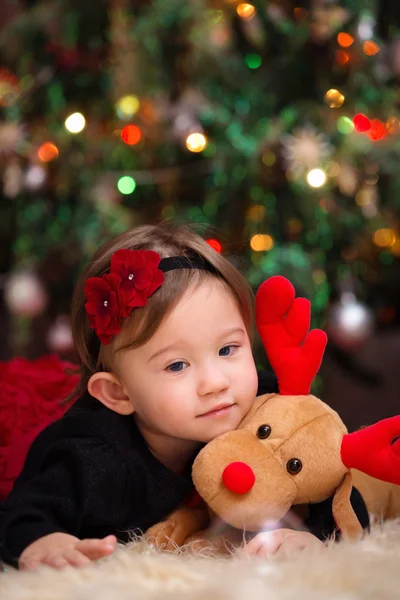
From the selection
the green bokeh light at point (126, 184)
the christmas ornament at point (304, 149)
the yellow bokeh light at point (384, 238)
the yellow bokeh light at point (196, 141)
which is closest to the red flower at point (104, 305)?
the christmas ornament at point (304, 149)

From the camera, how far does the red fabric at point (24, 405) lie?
1.20m

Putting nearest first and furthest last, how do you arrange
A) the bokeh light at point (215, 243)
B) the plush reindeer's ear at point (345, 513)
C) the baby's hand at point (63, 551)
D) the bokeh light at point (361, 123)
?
1. the baby's hand at point (63, 551)
2. the plush reindeer's ear at point (345, 513)
3. the bokeh light at point (215, 243)
4. the bokeh light at point (361, 123)

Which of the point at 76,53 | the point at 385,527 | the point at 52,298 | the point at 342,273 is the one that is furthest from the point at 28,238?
the point at 385,527

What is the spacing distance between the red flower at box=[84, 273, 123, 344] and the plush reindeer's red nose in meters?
0.22

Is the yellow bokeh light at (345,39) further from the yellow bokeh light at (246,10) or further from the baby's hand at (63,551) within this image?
the baby's hand at (63,551)

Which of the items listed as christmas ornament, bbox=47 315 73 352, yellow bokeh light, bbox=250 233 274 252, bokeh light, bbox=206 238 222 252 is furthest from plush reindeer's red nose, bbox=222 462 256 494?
christmas ornament, bbox=47 315 73 352

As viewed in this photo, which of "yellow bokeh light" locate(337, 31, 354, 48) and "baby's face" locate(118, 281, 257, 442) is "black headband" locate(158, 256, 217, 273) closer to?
"baby's face" locate(118, 281, 257, 442)

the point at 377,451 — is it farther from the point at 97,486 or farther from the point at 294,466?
the point at 97,486

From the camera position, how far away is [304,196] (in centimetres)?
192

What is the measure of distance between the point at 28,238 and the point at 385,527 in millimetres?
1507

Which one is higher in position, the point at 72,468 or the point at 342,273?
the point at 72,468

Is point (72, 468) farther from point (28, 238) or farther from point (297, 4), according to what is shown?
point (297, 4)

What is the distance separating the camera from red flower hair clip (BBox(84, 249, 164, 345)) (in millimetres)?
946

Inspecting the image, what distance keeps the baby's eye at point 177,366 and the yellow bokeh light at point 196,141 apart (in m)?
1.22
